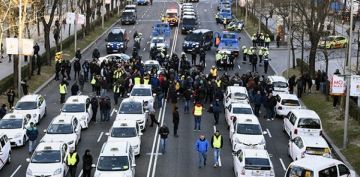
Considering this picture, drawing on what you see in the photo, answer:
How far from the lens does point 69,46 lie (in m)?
68.0

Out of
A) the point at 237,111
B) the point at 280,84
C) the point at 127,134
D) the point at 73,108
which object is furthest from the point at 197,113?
the point at 280,84

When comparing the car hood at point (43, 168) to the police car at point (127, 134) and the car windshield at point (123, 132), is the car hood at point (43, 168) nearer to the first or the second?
the police car at point (127, 134)

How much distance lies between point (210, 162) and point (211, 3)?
88.6 metres

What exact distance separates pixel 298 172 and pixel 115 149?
750cm

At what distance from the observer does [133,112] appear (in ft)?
122

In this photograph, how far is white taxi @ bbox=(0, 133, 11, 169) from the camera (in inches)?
1191

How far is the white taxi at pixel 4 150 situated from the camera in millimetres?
30247

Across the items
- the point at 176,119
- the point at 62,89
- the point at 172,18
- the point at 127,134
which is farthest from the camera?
the point at 172,18

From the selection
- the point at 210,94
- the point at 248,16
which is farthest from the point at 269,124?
the point at 248,16

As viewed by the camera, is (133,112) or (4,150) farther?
(133,112)

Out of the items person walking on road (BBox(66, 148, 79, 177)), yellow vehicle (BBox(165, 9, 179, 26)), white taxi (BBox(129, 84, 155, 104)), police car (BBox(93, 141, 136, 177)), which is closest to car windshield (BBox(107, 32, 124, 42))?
yellow vehicle (BBox(165, 9, 179, 26))

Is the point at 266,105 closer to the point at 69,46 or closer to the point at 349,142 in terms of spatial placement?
the point at 349,142

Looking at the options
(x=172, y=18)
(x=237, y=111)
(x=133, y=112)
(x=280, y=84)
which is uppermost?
(x=172, y=18)

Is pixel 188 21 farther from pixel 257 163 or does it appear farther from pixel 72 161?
pixel 257 163
